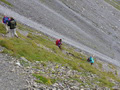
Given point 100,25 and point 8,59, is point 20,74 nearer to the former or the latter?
point 8,59

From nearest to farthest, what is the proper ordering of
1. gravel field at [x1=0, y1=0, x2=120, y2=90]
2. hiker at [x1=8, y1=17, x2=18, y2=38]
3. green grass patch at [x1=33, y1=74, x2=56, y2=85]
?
green grass patch at [x1=33, y1=74, x2=56, y2=85] → hiker at [x1=8, y1=17, x2=18, y2=38] → gravel field at [x1=0, y1=0, x2=120, y2=90]

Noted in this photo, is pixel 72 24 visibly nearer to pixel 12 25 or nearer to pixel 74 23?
pixel 74 23

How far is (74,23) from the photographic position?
166 ft

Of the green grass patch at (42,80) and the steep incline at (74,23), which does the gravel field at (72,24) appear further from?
the green grass patch at (42,80)

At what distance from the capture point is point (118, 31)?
60219 mm

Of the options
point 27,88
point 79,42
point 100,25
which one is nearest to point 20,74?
point 27,88

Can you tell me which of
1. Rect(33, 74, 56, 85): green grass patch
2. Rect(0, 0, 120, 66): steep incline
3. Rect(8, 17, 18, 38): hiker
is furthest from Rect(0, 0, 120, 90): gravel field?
Rect(33, 74, 56, 85): green grass patch

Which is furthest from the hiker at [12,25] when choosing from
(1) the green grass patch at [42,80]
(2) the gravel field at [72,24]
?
(2) the gravel field at [72,24]

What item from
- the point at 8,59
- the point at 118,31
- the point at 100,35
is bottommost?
the point at 8,59

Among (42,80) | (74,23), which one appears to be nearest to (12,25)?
(42,80)

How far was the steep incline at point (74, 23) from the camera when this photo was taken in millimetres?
40719

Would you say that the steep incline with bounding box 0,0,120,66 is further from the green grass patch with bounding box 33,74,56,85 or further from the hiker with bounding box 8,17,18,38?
the green grass patch with bounding box 33,74,56,85

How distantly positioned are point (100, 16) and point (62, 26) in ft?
87.2

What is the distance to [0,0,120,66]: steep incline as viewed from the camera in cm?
4072
